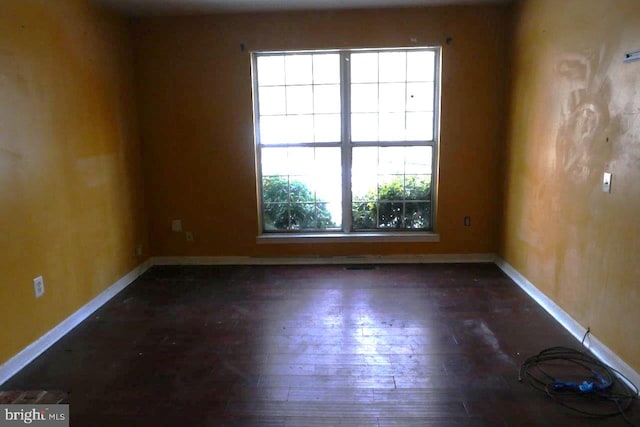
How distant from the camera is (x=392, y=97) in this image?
4117mm

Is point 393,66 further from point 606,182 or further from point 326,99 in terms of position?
point 606,182

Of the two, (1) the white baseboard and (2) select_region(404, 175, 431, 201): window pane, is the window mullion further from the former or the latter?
(2) select_region(404, 175, 431, 201): window pane

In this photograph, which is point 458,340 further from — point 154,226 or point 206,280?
point 154,226

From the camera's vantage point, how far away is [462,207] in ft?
13.6

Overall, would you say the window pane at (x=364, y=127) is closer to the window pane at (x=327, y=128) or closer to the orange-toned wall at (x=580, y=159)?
the window pane at (x=327, y=128)

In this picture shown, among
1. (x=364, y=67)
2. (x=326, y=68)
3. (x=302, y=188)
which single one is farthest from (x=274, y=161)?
(x=364, y=67)

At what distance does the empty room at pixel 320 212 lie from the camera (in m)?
2.21

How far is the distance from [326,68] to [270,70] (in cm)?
54

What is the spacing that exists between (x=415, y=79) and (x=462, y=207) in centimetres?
132

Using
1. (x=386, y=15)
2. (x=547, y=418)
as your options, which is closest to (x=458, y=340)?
(x=547, y=418)

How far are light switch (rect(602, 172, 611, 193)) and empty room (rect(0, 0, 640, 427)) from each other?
0.6 inches

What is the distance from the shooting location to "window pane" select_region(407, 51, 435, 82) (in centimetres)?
402

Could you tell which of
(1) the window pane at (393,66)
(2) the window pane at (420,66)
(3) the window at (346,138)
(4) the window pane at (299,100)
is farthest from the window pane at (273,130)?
(2) the window pane at (420,66)

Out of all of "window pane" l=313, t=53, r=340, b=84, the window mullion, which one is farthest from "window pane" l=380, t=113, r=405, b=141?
"window pane" l=313, t=53, r=340, b=84
